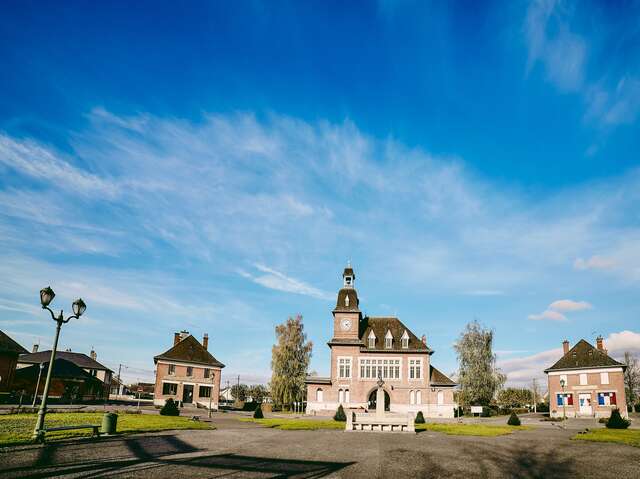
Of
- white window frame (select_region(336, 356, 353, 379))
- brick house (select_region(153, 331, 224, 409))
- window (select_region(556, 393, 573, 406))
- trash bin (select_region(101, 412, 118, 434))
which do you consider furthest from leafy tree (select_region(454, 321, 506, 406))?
trash bin (select_region(101, 412, 118, 434))

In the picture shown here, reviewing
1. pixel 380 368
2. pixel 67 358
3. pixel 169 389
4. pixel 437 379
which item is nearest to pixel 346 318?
pixel 380 368

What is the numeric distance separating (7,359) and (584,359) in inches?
2710

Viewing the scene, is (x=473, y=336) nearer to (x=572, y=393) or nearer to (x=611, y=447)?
(x=572, y=393)

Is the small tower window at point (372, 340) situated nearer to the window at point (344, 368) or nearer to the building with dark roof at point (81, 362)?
the window at point (344, 368)

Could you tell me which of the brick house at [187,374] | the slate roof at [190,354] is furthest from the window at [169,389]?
the slate roof at [190,354]

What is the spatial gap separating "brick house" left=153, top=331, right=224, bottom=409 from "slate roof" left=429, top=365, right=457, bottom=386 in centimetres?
2677

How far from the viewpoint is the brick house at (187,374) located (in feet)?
184

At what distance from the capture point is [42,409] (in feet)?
51.0

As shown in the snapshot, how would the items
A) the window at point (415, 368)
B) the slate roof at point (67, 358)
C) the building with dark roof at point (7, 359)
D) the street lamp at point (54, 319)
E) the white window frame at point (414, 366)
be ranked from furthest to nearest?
the slate roof at point (67, 358) < the window at point (415, 368) < the white window frame at point (414, 366) < the building with dark roof at point (7, 359) < the street lamp at point (54, 319)

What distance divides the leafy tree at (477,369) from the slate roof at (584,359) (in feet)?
25.2

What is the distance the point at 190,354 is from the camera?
59375mm

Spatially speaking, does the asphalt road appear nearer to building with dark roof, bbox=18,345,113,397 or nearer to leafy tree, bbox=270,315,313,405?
leafy tree, bbox=270,315,313,405

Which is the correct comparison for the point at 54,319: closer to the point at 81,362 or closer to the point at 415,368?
the point at 415,368

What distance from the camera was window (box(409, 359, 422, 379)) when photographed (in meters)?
52.8
